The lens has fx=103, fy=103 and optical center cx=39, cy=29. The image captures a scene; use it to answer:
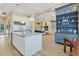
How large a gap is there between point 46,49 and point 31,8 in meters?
1.08

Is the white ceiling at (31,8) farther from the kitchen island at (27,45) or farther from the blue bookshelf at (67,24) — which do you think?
the kitchen island at (27,45)

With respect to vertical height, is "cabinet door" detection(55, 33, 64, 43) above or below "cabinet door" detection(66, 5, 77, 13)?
below

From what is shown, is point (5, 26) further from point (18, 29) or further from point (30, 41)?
point (30, 41)

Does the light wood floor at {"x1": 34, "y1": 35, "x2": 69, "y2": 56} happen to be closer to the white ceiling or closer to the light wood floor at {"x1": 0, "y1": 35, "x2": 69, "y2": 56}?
the light wood floor at {"x1": 0, "y1": 35, "x2": 69, "y2": 56}

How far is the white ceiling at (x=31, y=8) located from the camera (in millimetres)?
2307

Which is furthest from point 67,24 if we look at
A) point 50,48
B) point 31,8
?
point 31,8

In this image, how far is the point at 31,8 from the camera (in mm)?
2348

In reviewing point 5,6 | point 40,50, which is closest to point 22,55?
point 40,50

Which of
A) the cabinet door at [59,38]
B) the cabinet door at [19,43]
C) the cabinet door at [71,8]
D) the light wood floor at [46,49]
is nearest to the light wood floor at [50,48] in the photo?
the light wood floor at [46,49]

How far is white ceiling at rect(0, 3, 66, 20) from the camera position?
90.8 inches

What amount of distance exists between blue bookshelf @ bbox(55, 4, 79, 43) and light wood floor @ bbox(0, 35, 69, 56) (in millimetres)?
169

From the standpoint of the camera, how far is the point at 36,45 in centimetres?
285

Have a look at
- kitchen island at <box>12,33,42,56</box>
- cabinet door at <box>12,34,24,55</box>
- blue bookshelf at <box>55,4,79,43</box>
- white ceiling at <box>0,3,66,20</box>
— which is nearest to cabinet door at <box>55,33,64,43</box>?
blue bookshelf at <box>55,4,79,43</box>

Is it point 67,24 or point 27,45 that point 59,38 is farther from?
point 27,45
